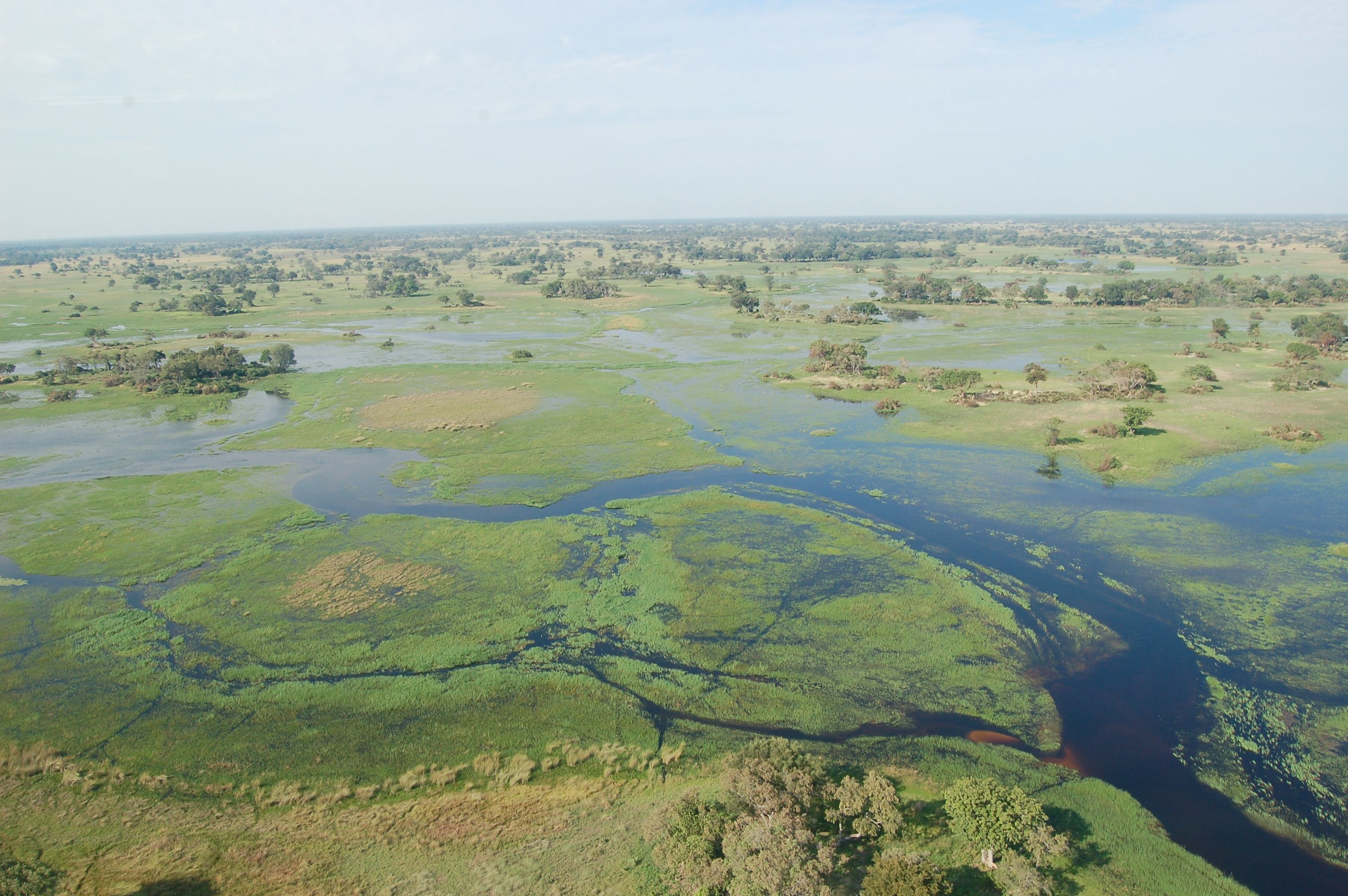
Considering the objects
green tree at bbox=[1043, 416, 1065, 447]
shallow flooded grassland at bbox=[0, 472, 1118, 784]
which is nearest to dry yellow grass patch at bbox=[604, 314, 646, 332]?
green tree at bbox=[1043, 416, 1065, 447]

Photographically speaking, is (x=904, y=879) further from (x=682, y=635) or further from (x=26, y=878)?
(x=26, y=878)

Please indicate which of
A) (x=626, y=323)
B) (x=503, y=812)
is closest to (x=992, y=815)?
(x=503, y=812)

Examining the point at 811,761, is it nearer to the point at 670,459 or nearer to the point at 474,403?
the point at 670,459

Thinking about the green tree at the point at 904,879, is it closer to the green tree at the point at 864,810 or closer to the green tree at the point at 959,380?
the green tree at the point at 864,810

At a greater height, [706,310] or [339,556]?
[706,310]

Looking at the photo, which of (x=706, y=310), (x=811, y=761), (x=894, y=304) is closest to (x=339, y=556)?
(x=811, y=761)

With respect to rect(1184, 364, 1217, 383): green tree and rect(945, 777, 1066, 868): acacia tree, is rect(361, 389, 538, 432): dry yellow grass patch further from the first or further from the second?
rect(1184, 364, 1217, 383): green tree
